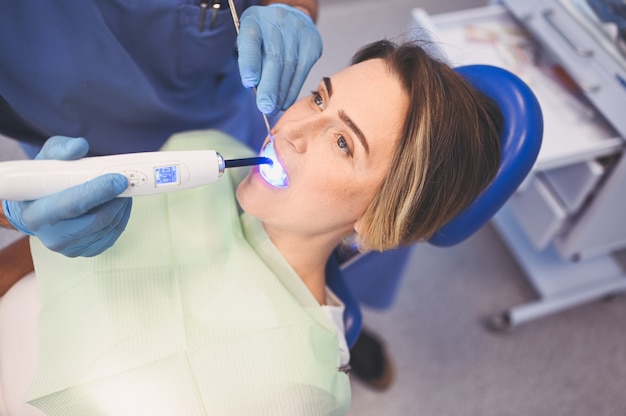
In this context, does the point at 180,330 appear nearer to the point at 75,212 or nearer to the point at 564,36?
the point at 75,212

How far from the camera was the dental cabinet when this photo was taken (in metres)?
1.46

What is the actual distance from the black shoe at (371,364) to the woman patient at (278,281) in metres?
0.69

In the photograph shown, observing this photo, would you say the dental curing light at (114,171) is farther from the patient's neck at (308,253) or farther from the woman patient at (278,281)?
the patient's neck at (308,253)

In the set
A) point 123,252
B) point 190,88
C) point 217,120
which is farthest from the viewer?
point 217,120

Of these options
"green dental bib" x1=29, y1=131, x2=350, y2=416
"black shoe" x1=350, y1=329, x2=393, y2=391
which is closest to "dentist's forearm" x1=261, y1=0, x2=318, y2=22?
"green dental bib" x1=29, y1=131, x2=350, y2=416

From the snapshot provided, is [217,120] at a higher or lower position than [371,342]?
higher

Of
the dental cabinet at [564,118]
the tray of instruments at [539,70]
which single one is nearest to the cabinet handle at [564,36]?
the dental cabinet at [564,118]

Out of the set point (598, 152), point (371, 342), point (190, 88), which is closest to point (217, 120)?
point (190, 88)

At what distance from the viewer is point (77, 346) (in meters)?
0.99

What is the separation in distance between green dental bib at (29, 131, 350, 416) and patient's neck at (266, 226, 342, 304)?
24 millimetres

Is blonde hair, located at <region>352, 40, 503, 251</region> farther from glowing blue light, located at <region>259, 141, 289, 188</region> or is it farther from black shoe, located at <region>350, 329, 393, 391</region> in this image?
black shoe, located at <region>350, 329, 393, 391</region>

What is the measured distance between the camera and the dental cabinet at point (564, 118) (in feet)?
4.78

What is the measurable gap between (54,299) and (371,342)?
110 centimetres

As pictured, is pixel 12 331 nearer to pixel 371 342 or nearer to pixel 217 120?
pixel 217 120
